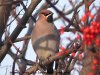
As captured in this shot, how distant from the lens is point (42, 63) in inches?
116

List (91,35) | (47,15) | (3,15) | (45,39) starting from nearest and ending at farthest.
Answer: (91,35)
(3,15)
(45,39)
(47,15)

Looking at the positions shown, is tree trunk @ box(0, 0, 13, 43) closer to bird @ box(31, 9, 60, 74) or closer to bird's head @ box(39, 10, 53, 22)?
bird @ box(31, 9, 60, 74)

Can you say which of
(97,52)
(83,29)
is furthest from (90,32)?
(97,52)

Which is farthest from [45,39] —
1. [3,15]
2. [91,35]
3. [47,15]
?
[91,35]

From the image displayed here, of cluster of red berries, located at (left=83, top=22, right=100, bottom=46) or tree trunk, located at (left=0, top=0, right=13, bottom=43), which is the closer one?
cluster of red berries, located at (left=83, top=22, right=100, bottom=46)

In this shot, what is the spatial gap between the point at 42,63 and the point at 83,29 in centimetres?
136

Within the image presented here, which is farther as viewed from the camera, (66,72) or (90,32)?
(66,72)

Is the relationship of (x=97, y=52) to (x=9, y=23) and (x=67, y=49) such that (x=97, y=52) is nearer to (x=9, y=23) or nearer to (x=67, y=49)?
(x=67, y=49)

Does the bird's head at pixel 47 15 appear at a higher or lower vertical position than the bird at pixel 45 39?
higher

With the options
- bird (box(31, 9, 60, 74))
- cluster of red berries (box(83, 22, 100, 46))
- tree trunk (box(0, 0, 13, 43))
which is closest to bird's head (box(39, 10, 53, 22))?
bird (box(31, 9, 60, 74))

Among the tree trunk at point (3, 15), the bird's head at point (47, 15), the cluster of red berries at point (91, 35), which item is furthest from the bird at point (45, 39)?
the cluster of red berries at point (91, 35)

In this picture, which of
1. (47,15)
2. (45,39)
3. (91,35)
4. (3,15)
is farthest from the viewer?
(47,15)

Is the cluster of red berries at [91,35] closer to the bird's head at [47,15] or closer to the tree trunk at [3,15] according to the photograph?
the tree trunk at [3,15]

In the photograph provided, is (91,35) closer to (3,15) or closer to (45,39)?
(3,15)
